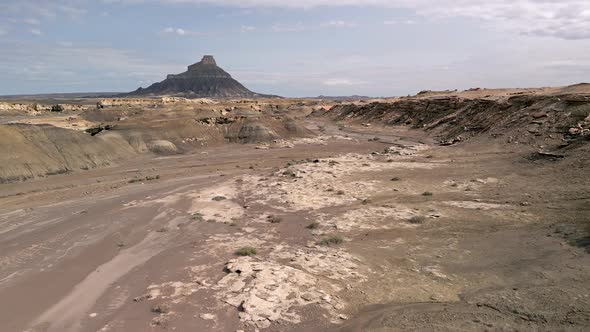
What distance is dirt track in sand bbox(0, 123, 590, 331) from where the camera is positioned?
9750mm

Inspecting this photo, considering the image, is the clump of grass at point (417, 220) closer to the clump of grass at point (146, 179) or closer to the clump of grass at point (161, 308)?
the clump of grass at point (161, 308)

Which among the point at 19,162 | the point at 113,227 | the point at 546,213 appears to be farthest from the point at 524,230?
the point at 19,162

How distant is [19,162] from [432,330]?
113 ft

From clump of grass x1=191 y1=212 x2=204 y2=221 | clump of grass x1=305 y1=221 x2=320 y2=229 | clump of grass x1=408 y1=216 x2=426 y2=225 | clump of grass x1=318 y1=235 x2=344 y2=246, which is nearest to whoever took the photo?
clump of grass x1=318 y1=235 x2=344 y2=246

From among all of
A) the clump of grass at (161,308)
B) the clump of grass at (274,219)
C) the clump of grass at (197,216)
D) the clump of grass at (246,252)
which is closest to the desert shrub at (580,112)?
the clump of grass at (274,219)

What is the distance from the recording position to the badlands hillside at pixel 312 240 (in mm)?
9883

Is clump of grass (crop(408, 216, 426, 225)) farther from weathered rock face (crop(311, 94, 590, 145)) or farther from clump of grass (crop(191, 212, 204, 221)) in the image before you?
weathered rock face (crop(311, 94, 590, 145))

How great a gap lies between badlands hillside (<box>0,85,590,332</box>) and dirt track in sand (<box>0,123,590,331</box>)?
0.06m

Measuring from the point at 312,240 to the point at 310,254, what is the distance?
5.37 ft

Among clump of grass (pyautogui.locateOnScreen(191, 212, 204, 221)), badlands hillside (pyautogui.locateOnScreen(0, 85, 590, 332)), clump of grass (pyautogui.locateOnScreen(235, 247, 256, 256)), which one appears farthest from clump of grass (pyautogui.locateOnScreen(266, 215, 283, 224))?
clump of grass (pyautogui.locateOnScreen(235, 247, 256, 256))

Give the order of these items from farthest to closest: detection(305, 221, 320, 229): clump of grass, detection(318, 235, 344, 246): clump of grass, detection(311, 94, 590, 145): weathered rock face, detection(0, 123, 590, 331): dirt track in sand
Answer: detection(311, 94, 590, 145): weathered rock face
detection(305, 221, 320, 229): clump of grass
detection(318, 235, 344, 246): clump of grass
detection(0, 123, 590, 331): dirt track in sand

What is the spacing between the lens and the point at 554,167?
76.4 feet

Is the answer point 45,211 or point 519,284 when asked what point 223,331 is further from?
point 45,211

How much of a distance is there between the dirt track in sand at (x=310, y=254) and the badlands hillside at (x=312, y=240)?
60 mm
